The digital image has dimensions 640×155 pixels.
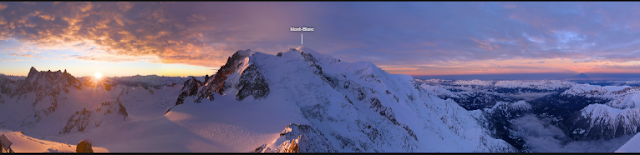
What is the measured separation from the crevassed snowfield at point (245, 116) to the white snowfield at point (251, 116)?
0.21 meters

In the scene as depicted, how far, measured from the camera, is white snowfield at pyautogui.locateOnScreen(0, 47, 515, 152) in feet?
108

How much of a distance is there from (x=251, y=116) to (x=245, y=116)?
112cm

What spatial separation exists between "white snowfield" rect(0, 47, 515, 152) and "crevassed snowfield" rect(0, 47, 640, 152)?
21 centimetres

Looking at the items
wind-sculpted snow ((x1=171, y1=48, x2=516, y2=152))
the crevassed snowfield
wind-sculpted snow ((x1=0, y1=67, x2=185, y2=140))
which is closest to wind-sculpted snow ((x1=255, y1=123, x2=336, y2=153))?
wind-sculpted snow ((x1=171, y1=48, x2=516, y2=152))

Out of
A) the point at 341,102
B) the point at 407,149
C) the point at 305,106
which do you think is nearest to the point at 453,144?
the point at 407,149

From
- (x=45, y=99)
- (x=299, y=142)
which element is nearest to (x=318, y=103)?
(x=299, y=142)

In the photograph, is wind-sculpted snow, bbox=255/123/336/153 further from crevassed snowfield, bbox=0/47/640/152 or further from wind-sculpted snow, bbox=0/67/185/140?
wind-sculpted snow, bbox=0/67/185/140

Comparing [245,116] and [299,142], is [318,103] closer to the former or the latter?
[245,116]

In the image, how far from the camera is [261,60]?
60875mm

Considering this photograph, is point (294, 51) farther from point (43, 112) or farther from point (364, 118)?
point (43, 112)

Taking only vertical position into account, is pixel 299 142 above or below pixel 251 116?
below

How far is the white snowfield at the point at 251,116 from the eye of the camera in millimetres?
32906

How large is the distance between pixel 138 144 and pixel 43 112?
92.0 metres

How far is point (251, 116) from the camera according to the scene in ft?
137
